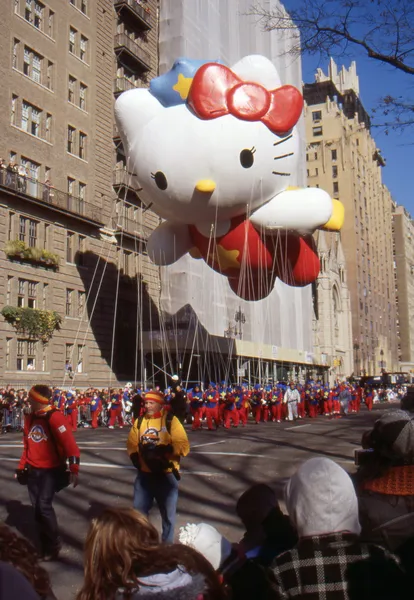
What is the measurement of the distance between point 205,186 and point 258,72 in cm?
271

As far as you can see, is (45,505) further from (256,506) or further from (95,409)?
(95,409)

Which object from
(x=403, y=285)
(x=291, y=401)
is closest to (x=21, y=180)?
(x=291, y=401)

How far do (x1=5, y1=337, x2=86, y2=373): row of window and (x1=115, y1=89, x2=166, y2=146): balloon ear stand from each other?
1706 centimetres

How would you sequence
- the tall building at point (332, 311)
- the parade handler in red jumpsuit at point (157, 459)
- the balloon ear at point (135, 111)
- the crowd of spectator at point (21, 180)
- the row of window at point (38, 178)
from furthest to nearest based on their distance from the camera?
the tall building at point (332, 311), the row of window at point (38, 178), the crowd of spectator at point (21, 180), the balloon ear at point (135, 111), the parade handler in red jumpsuit at point (157, 459)

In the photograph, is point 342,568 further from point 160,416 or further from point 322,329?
point 322,329

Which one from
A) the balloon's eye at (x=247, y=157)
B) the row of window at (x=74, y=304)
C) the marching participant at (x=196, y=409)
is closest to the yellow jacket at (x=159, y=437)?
the balloon's eye at (x=247, y=157)

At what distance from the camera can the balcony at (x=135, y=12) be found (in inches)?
1534

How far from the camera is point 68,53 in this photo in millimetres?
34844

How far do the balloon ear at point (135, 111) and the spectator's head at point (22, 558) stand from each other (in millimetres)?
11265

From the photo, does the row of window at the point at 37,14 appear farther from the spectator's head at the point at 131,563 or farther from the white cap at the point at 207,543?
the spectator's head at the point at 131,563

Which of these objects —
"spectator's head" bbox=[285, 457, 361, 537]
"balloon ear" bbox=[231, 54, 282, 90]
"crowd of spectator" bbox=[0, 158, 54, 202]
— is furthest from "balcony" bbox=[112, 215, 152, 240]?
"spectator's head" bbox=[285, 457, 361, 537]

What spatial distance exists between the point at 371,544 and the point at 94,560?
3.71ft

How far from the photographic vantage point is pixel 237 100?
12.3 m

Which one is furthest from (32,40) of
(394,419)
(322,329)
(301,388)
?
(322,329)
